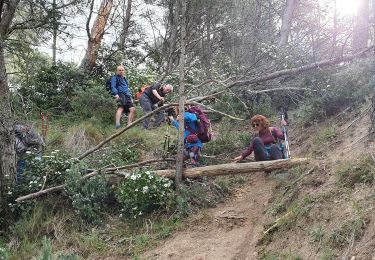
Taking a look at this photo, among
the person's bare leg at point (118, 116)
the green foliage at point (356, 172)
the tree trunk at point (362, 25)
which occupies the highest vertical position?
the tree trunk at point (362, 25)

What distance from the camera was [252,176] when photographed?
7.60 metres

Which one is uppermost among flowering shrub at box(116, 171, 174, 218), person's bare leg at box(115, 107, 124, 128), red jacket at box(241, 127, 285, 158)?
person's bare leg at box(115, 107, 124, 128)

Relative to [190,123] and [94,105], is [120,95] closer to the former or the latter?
[94,105]

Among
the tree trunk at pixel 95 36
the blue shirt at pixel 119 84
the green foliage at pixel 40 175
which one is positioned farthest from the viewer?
the tree trunk at pixel 95 36

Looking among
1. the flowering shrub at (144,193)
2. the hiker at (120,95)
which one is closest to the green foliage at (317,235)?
the flowering shrub at (144,193)

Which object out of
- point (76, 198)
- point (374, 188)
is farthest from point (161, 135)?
point (374, 188)

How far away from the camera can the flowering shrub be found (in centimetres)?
646

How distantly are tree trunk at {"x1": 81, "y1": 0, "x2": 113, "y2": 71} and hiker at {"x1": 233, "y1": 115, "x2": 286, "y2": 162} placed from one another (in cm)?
764

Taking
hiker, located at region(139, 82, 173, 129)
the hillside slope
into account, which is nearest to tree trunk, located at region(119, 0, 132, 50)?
hiker, located at region(139, 82, 173, 129)

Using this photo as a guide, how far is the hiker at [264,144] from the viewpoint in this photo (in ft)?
23.9

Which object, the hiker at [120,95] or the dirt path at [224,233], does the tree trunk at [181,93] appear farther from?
the hiker at [120,95]

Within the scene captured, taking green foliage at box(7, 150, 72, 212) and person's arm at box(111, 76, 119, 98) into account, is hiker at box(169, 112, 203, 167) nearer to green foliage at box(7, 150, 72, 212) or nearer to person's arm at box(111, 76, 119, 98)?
green foliage at box(7, 150, 72, 212)

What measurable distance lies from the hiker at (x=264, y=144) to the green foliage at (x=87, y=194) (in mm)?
2458

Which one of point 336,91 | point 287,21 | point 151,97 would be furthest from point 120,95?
point 287,21
